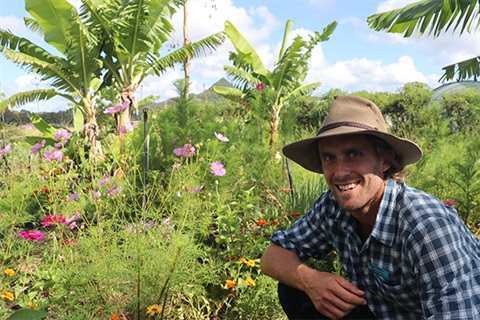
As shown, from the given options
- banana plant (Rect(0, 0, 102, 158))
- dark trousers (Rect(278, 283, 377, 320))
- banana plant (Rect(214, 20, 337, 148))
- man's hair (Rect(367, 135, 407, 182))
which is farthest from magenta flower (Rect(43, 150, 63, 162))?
banana plant (Rect(214, 20, 337, 148))

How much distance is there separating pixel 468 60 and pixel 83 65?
20.6 ft

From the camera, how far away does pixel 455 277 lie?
141 cm

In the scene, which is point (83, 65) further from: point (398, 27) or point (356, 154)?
point (356, 154)

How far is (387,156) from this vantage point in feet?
6.01

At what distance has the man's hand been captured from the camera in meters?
1.80

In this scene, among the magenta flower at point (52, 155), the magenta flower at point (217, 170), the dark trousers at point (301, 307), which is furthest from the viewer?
the magenta flower at point (217, 170)

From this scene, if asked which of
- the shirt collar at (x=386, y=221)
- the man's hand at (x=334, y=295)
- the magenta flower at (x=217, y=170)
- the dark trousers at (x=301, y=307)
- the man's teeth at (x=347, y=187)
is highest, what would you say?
the man's teeth at (x=347, y=187)

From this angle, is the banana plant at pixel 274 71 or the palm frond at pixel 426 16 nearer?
the palm frond at pixel 426 16

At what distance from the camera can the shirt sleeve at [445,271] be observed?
4.53 feet

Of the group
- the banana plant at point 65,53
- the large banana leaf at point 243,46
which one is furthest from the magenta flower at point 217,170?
the large banana leaf at point 243,46

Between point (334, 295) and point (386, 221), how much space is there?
1.33ft

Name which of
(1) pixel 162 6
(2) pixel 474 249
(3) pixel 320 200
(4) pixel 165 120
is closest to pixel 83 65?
(1) pixel 162 6

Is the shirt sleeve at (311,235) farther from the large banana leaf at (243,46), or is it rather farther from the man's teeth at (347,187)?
the large banana leaf at (243,46)

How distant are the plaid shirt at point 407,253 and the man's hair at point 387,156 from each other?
0.11 m
